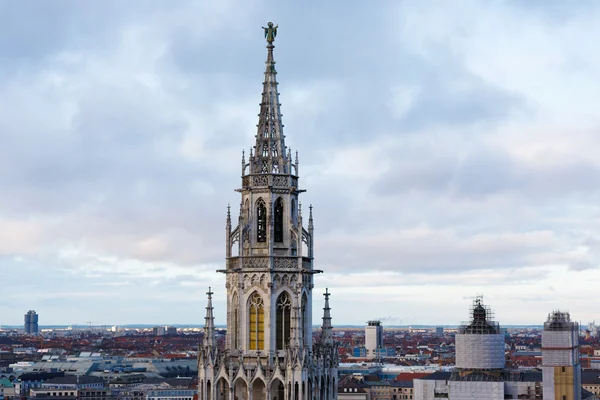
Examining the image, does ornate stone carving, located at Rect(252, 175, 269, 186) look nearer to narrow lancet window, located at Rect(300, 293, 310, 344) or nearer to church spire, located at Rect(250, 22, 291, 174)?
church spire, located at Rect(250, 22, 291, 174)

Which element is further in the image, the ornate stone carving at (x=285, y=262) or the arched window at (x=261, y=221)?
the arched window at (x=261, y=221)

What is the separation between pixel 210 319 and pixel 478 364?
78.4m

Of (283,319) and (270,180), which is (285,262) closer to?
(283,319)

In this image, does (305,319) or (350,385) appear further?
(350,385)

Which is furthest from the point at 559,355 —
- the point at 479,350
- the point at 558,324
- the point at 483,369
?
the point at 479,350

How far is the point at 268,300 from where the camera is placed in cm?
2441

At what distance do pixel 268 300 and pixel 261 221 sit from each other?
64.2 inches

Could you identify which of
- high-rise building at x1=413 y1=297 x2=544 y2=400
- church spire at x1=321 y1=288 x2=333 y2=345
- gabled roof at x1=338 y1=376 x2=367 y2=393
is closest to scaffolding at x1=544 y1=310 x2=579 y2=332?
high-rise building at x1=413 y1=297 x2=544 y2=400

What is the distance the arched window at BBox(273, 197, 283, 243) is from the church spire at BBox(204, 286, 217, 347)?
177cm

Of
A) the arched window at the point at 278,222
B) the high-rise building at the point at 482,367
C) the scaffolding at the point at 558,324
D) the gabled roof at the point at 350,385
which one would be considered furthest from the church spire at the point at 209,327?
the gabled roof at the point at 350,385

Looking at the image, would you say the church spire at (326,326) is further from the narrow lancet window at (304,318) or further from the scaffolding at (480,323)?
the scaffolding at (480,323)

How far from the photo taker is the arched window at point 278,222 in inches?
981

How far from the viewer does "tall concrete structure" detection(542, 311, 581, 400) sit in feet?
271

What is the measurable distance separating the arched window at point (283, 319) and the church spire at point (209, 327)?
4.37ft
